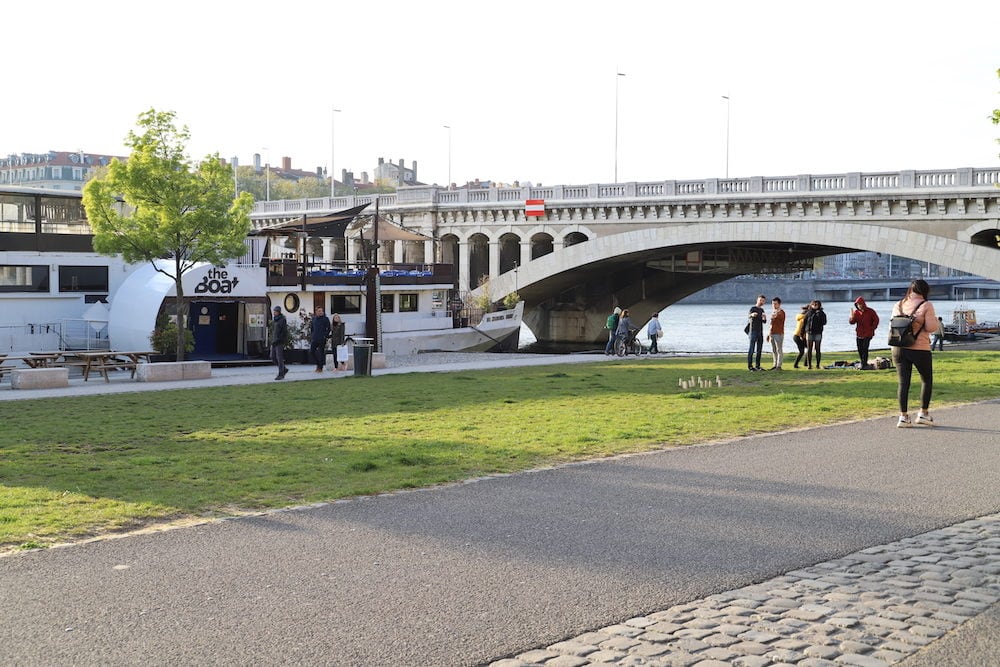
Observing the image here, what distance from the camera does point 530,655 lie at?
5.78 metres

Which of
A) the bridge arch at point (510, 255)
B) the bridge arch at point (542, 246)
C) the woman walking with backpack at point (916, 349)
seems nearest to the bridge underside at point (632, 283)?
the bridge arch at point (542, 246)

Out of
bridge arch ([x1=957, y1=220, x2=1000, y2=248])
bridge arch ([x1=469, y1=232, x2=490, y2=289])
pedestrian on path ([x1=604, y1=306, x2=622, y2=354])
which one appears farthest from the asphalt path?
bridge arch ([x1=469, y1=232, x2=490, y2=289])

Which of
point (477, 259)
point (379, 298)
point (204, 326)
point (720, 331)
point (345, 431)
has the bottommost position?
point (345, 431)

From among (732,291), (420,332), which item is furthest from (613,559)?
(732,291)

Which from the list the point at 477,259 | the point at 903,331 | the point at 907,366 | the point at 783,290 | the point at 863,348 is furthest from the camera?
the point at 783,290

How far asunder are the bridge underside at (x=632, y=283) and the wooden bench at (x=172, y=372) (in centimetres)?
3480

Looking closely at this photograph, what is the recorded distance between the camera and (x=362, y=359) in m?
26.3

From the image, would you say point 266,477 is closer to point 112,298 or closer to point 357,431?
point 357,431

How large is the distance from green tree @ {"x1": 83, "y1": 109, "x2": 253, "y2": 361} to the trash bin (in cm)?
588

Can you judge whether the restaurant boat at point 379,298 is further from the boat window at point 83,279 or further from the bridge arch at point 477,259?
the bridge arch at point 477,259

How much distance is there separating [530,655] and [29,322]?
97.4ft

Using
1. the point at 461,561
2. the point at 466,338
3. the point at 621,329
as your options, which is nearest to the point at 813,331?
the point at 621,329

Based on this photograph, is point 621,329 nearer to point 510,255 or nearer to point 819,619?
point 819,619

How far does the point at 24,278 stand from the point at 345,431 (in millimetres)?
21041
